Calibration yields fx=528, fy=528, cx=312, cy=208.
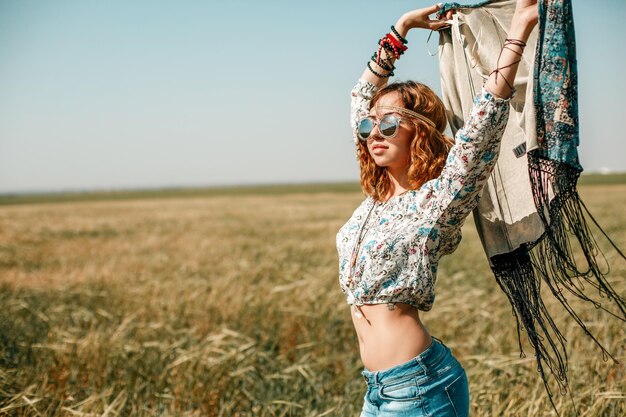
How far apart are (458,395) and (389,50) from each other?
4.73ft

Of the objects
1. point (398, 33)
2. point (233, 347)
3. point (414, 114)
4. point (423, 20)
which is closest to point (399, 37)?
point (398, 33)

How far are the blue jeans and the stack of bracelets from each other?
1.23 m

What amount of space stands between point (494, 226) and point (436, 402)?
2.32 ft

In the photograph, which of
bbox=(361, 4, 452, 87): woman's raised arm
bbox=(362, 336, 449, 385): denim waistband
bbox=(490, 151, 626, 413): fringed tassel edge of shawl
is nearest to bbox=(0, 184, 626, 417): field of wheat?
bbox=(362, 336, 449, 385): denim waistband

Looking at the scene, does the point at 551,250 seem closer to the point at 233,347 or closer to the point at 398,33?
the point at 398,33

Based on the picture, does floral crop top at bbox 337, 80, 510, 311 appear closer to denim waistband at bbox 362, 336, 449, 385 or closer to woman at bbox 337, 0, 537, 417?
woman at bbox 337, 0, 537, 417

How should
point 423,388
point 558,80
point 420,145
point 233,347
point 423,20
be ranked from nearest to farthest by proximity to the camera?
point 558,80
point 423,388
point 420,145
point 423,20
point 233,347

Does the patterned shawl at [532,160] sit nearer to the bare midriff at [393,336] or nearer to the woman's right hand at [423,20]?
the woman's right hand at [423,20]

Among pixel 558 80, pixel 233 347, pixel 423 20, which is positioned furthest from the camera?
pixel 233 347

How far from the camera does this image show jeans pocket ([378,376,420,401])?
72.0 inches

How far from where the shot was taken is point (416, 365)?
1847 millimetres

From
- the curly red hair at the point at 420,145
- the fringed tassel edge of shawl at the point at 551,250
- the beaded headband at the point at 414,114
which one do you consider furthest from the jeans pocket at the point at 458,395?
the beaded headband at the point at 414,114

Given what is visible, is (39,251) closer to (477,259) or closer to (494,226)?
(477,259)

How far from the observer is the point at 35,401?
2861 mm
